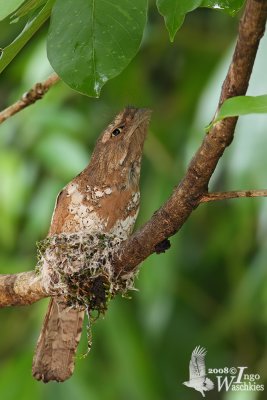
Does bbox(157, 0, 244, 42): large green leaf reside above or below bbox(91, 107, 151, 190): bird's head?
below

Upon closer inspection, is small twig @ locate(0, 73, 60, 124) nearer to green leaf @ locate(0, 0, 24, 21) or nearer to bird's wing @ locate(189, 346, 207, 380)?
green leaf @ locate(0, 0, 24, 21)

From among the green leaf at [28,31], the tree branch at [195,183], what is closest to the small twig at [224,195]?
the tree branch at [195,183]

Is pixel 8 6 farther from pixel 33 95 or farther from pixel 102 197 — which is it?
pixel 102 197

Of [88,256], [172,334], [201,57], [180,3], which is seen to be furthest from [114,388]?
[180,3]

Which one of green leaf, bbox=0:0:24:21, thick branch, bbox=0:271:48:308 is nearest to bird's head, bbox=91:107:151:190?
thick branch, bbox=0:271:48:308

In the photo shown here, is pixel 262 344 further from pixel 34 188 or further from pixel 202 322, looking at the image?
pixel 34 188

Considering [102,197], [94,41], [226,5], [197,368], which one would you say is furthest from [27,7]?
[197,368]
